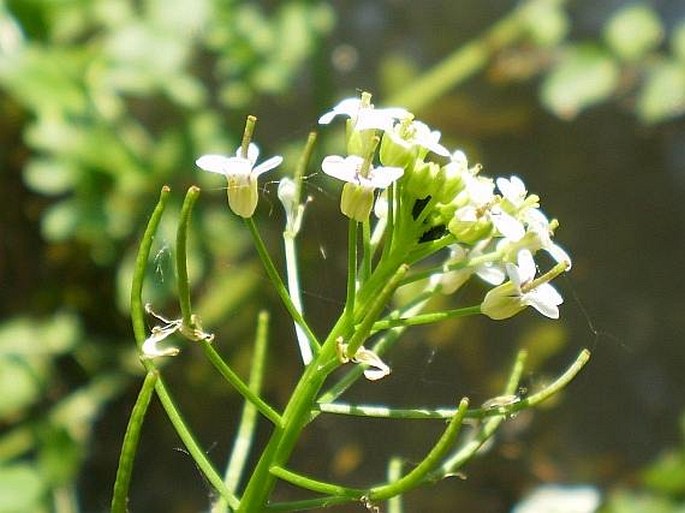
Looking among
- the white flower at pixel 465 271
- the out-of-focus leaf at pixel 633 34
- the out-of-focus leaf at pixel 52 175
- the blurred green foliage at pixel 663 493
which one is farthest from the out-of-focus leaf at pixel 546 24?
the white flower at pixel 465 271

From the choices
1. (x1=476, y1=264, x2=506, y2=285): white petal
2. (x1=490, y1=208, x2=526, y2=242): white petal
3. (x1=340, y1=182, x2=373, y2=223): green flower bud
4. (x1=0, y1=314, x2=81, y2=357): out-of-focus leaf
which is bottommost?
(x1=0, y1=314, x2=81, y2=357): out-of-focus leaf

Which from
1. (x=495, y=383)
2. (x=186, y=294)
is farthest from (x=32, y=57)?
(x=495, y=383)

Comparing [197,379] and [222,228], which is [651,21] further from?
[197,379]

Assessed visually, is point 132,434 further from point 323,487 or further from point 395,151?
point 395,151

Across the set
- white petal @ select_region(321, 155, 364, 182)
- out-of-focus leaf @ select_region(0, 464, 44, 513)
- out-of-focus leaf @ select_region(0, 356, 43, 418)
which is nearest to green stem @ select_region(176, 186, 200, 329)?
white petal @ select_region(321, 155, 364, 182)

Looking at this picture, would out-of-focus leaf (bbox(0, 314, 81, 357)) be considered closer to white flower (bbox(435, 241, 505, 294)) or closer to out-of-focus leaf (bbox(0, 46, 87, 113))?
out-of-focus leaf (bbox(0, 46, 87, 113))

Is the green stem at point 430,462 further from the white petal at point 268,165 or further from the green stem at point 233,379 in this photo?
the white petal at point 268,165

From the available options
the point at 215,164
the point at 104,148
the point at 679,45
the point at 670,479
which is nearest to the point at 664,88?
the point at 679,45
